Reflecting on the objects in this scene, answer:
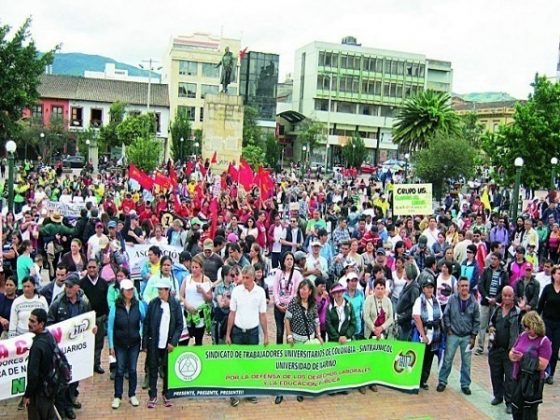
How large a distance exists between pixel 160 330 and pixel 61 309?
122cm

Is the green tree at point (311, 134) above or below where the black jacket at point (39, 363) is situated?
above

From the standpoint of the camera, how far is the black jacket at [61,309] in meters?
7.89

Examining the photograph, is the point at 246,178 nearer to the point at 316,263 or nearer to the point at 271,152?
the point at 316,263

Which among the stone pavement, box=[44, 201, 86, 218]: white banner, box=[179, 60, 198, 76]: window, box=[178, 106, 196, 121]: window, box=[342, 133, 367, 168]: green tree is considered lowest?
the stone pavement

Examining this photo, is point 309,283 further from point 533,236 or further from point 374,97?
point 374,97

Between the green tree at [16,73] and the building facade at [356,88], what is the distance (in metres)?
59.0

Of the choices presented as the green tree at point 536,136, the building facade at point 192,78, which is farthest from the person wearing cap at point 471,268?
the building facade at point 192,78

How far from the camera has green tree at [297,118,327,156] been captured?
2876 inches

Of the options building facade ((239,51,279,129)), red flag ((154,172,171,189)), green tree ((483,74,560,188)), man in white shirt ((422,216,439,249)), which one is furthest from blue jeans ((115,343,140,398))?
building facade ((239,51,279,129))

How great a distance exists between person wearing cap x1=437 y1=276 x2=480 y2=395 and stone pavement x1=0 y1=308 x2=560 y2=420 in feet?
1.81

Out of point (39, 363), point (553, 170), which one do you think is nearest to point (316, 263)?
point (39, 363)

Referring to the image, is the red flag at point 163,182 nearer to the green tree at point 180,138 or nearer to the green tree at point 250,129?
the green tree at point 250,129

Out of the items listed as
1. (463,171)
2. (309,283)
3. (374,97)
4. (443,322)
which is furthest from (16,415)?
(374,97)

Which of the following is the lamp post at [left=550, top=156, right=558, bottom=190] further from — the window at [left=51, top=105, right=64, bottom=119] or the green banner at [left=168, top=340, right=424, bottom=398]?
the window at [left=51, top=105, right=64, bottom=119]
